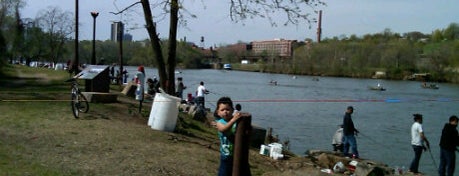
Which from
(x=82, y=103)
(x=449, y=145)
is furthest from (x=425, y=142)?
(x=82, y=103)

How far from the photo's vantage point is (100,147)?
10523mm

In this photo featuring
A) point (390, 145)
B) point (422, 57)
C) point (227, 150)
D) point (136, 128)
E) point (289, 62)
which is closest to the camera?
point (227, 150)

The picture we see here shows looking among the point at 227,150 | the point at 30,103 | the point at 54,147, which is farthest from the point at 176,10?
the point at 227,150

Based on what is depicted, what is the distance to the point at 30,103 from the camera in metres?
16.2

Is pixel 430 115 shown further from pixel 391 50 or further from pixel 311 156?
pixel 391 50

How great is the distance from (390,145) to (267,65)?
470 ft

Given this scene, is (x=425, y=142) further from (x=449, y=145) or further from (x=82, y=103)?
(x=82, y=103)

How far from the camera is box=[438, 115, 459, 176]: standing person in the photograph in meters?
14.1

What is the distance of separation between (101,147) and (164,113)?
10.7 ft

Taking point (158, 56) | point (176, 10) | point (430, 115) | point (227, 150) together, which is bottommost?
point (430, 115)

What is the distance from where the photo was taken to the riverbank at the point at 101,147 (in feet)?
29.7

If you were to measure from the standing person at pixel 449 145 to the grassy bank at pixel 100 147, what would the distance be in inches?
140

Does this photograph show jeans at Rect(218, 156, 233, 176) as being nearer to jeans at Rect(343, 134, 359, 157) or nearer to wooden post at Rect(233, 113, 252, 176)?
wooden post at Rect(233, 113, 252, 176)

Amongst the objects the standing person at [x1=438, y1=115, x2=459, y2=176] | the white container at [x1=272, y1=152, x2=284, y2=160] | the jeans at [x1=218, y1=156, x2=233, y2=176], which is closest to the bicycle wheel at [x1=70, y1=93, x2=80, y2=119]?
the white container at [x1=272, y1=152, x2=284, y2=160]
